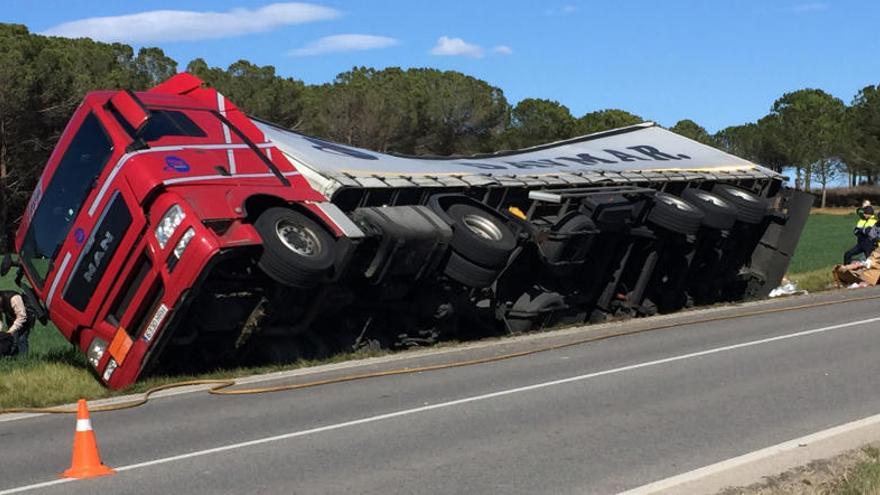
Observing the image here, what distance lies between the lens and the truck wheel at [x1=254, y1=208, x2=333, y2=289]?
34.4 ft

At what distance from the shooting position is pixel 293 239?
1096 cm

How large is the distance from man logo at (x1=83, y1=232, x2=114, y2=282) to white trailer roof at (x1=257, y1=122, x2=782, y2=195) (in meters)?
2.37

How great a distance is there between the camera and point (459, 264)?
12.5 metres

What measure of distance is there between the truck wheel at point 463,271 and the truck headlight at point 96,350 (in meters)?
3.92

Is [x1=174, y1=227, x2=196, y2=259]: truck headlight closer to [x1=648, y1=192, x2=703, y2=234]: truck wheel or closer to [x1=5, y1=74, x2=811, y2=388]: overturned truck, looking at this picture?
[x1=5, y1=74, x2=811, y2=388]: overturned truck

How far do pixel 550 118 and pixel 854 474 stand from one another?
72870 millimetres

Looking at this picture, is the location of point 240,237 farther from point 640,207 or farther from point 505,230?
point 640,207

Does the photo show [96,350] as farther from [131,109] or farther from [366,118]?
[366,118]

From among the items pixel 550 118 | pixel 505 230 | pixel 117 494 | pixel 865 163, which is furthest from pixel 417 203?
pixel 865 163

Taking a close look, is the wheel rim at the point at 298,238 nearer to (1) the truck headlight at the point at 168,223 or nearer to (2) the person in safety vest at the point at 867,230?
(1) the truck headlight at the point at 168,223

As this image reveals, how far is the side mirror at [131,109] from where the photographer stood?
10.8 m

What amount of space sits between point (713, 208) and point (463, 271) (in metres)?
5.43

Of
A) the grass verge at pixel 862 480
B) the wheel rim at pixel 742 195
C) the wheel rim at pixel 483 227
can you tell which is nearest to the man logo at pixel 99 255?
the wheel rim at pixel 483 227

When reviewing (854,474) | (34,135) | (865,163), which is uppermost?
(854,474)
